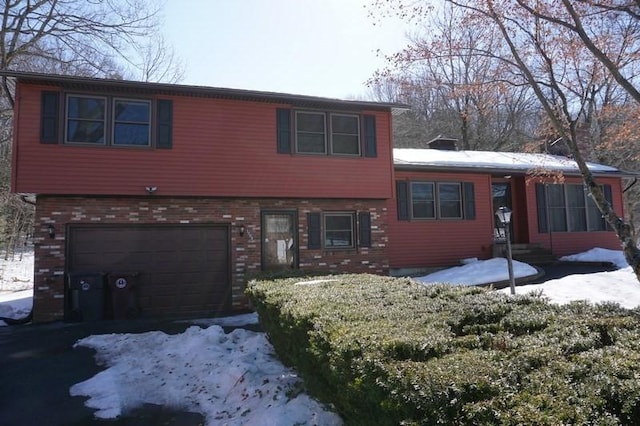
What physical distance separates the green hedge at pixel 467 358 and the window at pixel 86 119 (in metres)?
7.37

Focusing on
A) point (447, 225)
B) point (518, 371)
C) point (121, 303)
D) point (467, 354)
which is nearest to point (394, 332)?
point (467, 354)

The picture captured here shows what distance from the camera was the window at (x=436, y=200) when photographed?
13.0 m

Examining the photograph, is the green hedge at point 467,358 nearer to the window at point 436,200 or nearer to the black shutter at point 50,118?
the black shutter at point 50,118

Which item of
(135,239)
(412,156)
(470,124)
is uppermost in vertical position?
(470,124)

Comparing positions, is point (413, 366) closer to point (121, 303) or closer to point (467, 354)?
point (467, 354)

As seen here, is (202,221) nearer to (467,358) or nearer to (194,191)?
(194,191)

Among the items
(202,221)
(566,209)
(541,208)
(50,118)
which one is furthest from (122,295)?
(566,209)

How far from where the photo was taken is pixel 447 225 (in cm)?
1315

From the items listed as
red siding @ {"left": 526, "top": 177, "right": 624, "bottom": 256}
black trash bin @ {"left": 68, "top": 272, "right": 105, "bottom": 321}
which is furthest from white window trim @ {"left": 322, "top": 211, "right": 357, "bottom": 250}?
red siding @ {"left": 526, "top": 177, "right": 624, "bottom": 256}

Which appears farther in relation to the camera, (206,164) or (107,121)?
(206,164)

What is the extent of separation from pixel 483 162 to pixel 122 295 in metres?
11.3

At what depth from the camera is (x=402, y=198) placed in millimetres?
12758

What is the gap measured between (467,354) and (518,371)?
0.32m

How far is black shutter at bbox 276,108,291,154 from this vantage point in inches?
424
